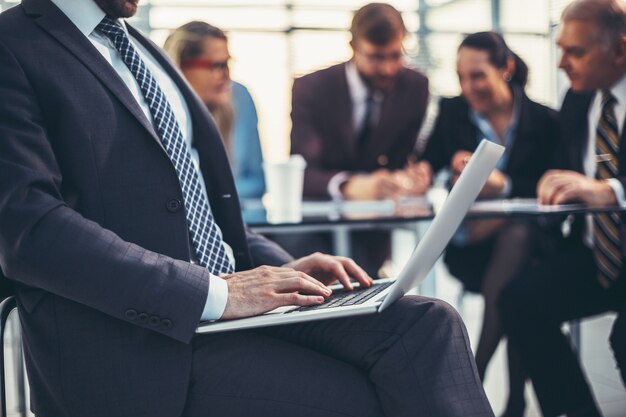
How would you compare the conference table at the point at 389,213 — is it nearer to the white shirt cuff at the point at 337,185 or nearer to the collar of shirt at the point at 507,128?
the white shirt cuff at the point at 337,185

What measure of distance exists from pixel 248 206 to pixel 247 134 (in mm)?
889

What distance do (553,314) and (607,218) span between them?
1.06ft

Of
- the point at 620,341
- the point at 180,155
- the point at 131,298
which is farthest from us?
the point at 620,341

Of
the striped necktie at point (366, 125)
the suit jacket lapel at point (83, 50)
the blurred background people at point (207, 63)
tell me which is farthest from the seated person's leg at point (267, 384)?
the striped necktie at point (366, 125)

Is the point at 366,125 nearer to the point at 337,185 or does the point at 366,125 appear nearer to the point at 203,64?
the point at 337,185

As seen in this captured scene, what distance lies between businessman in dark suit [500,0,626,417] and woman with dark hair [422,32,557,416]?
0.34 metres

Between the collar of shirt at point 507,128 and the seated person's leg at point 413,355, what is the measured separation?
1605mm

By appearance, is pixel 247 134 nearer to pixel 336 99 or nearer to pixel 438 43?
pixel 336 99

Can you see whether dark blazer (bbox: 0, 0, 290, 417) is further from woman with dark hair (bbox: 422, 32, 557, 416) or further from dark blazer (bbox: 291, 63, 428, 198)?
dark blazer (bbox: 291, 63, 428, 198)

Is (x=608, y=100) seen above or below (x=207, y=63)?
below

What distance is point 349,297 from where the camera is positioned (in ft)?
4.02

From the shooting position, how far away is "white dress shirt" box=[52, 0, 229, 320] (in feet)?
3.64

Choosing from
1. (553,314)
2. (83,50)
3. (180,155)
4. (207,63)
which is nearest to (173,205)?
(180,155)

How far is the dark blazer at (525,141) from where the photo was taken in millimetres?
2645
